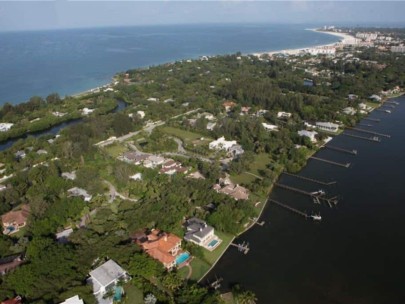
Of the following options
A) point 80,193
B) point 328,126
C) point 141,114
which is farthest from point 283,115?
point 80,193

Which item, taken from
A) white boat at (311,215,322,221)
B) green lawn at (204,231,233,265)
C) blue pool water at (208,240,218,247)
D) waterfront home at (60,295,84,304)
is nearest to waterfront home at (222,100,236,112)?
white boat at (311,215,322,221)

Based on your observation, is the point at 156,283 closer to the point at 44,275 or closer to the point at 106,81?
the point at 44,275

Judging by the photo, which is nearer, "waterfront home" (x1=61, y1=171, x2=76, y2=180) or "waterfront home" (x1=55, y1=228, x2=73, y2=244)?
"waterfront home" (x1=55, y1=228, x2=73, y2=244)

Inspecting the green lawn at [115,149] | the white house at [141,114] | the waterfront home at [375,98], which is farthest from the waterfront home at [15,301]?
the waterfront home at [375,98]

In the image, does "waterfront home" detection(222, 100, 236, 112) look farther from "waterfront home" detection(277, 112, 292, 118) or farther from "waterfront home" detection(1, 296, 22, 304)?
"waterfront home" detection(1, 296, 22, 304)

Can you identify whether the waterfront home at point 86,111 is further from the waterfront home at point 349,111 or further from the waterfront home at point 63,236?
the waterfront home at point 349,111

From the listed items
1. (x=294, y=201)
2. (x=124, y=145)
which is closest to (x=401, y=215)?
(x=294, y=201)
